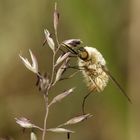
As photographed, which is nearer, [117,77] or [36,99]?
[117,77]

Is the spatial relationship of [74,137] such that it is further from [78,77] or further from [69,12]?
[69,12]

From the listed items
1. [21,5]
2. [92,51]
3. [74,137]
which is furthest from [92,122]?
[92,51]

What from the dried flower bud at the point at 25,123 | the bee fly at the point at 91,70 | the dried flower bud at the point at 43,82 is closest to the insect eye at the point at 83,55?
the bee fly at the point at 91,70

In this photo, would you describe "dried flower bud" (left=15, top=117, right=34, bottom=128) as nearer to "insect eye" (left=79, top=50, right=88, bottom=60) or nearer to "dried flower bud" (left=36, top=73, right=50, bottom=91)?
"dried flower bud" (left=36, top=73, right=50, bottom=91)

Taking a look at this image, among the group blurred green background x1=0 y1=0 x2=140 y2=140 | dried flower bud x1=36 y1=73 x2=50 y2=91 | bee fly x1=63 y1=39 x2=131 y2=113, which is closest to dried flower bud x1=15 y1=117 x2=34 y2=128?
dried flower bud x1=36 y1=73 x2=50 y2=91

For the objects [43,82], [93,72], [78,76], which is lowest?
[78,76]

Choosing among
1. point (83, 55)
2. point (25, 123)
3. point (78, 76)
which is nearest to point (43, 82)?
point (25, 123)

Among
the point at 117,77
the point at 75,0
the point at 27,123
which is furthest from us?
the point at 117,77

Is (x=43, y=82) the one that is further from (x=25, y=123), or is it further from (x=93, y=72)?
(x=93, y=72)
